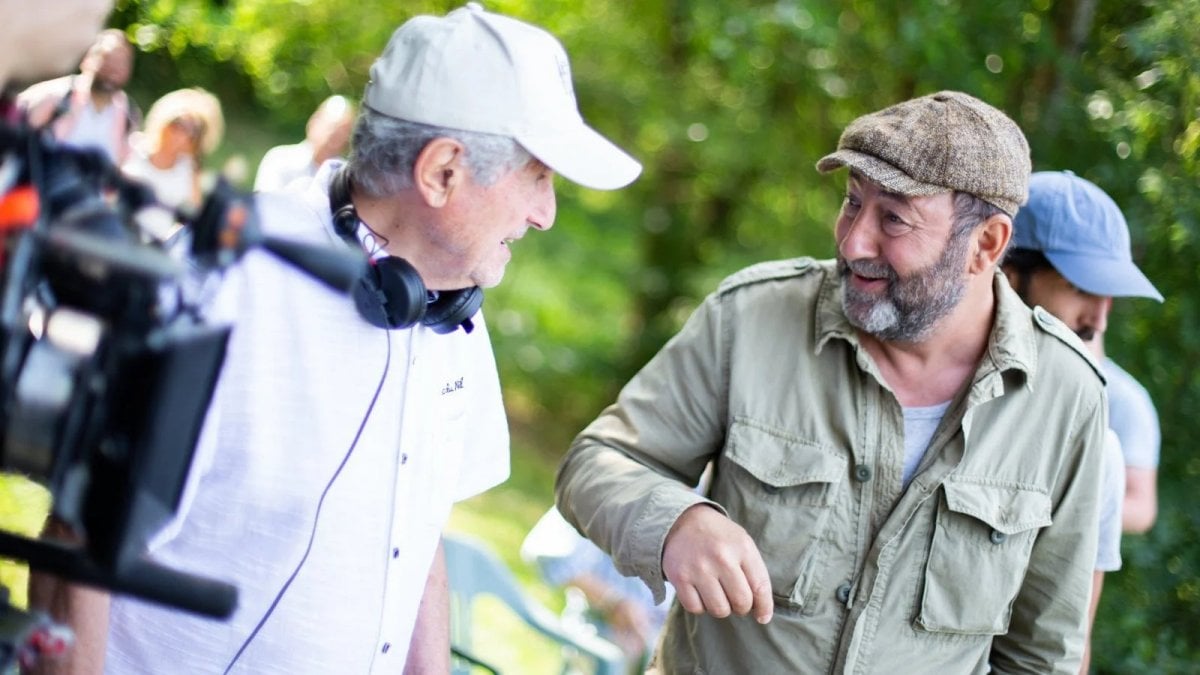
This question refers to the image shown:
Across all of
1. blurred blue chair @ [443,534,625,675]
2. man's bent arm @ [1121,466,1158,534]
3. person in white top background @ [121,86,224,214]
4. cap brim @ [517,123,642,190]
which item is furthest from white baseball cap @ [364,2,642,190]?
person in white top background @ [121,86,224,214]

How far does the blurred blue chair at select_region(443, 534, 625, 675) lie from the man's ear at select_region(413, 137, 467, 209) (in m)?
1.98

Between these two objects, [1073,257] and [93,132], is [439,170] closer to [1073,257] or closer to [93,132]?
[93,132]

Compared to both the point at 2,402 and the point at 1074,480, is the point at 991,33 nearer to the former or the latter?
the point at 1074,480

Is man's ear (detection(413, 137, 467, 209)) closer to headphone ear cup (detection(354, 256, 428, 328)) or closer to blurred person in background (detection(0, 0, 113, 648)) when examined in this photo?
headphone ear cup (detection(354, 256, 428, 328))

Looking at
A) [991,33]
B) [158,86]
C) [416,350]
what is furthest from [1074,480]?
[158,86]

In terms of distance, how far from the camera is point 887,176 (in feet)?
7.20

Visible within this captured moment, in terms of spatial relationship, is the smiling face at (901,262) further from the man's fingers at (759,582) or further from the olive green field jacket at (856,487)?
the man's fingers at (759,582)

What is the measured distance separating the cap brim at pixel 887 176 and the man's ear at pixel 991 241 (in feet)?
0.44

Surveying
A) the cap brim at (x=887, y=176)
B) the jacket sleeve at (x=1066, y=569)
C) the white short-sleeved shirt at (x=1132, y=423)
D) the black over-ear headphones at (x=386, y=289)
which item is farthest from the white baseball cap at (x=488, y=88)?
the white short-sleeved shirt at (x=1132, y=423)

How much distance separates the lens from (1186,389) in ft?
12.2

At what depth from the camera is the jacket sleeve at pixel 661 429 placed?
89.0 inches

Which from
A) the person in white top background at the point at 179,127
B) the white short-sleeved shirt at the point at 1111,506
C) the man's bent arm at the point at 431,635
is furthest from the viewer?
the person in white top background at the point at 179,127

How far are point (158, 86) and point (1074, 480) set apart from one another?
3.27 metres

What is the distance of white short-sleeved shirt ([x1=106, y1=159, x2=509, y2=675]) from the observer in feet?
5.55
